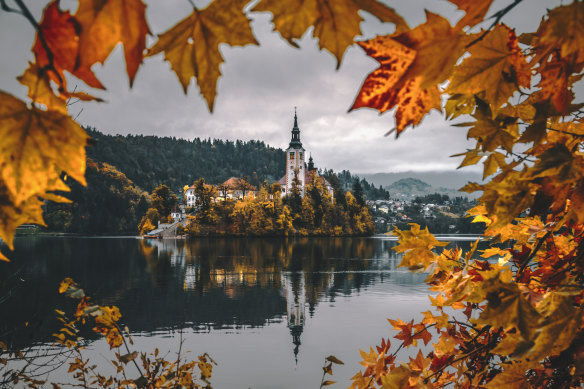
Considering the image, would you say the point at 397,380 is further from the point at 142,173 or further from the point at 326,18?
the point at 142,173

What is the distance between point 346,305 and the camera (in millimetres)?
16438

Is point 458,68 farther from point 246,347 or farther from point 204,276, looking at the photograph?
point 204,276

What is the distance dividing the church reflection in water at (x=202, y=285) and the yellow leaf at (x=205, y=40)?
435 inches

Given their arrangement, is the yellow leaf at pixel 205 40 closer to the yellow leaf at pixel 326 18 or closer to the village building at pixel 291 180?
the yellow leaf at pixel 326 18

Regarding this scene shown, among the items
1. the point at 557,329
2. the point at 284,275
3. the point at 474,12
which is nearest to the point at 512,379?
the point at 557,329

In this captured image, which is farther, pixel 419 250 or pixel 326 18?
pixel 419 250

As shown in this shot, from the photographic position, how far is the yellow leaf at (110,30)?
30cm

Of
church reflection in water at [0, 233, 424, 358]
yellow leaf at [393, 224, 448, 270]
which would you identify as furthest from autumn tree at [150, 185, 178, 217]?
yellow leaf at [393, 224, 448, 270]

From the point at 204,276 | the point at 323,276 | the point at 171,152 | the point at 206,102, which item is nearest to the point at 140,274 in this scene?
the point at 204,276

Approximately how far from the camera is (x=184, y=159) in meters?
113

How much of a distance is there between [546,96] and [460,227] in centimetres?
7991

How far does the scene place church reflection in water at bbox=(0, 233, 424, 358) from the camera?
14.3 metres

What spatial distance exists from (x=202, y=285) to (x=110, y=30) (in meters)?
21.3

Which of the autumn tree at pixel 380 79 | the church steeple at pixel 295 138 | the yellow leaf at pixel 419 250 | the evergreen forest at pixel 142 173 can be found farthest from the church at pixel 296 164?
the autumn tree at pixel 380 79
